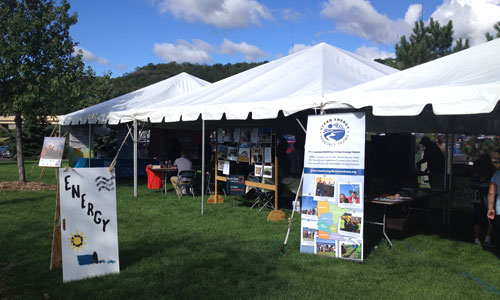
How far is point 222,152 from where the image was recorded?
9086 millimetres

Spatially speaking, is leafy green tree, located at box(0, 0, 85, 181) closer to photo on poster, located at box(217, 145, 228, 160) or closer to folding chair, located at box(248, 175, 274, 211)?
photo on poster, located at box(217, 145, 228, 160)

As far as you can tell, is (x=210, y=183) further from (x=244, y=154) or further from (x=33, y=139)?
(x=33, y=139)

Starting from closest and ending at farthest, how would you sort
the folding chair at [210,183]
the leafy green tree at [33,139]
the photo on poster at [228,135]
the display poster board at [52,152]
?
the photo on poster at [228,135] → the folding chair at [210,183] → the display poster board at [52,152] → the leafy green tree at [33,139]

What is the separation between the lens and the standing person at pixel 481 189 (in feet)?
19.4

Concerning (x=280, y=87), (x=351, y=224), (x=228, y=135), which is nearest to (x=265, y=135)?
(x=280, y=87)

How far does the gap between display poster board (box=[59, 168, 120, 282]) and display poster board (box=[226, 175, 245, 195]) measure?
12.9 feet

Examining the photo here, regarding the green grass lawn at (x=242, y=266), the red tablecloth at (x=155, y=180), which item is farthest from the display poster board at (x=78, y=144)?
the green grass lawn at (x=242, y=266)

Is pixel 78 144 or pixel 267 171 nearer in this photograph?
pixel 267 171

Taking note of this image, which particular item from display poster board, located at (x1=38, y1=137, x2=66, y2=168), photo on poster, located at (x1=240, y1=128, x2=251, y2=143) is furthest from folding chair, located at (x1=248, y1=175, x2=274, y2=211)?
display poster board, located at (x1=38, y1=137, x2=66, y2=168)

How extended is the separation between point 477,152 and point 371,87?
45.1ft

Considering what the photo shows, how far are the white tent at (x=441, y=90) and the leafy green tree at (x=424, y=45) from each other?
53.7 feet

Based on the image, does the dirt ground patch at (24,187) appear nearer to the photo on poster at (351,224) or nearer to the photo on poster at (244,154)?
the photo on poster at (244,154)

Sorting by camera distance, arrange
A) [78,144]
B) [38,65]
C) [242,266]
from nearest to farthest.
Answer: [242,266] → [38,65] → [78,144]

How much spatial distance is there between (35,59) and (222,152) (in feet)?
20.0
